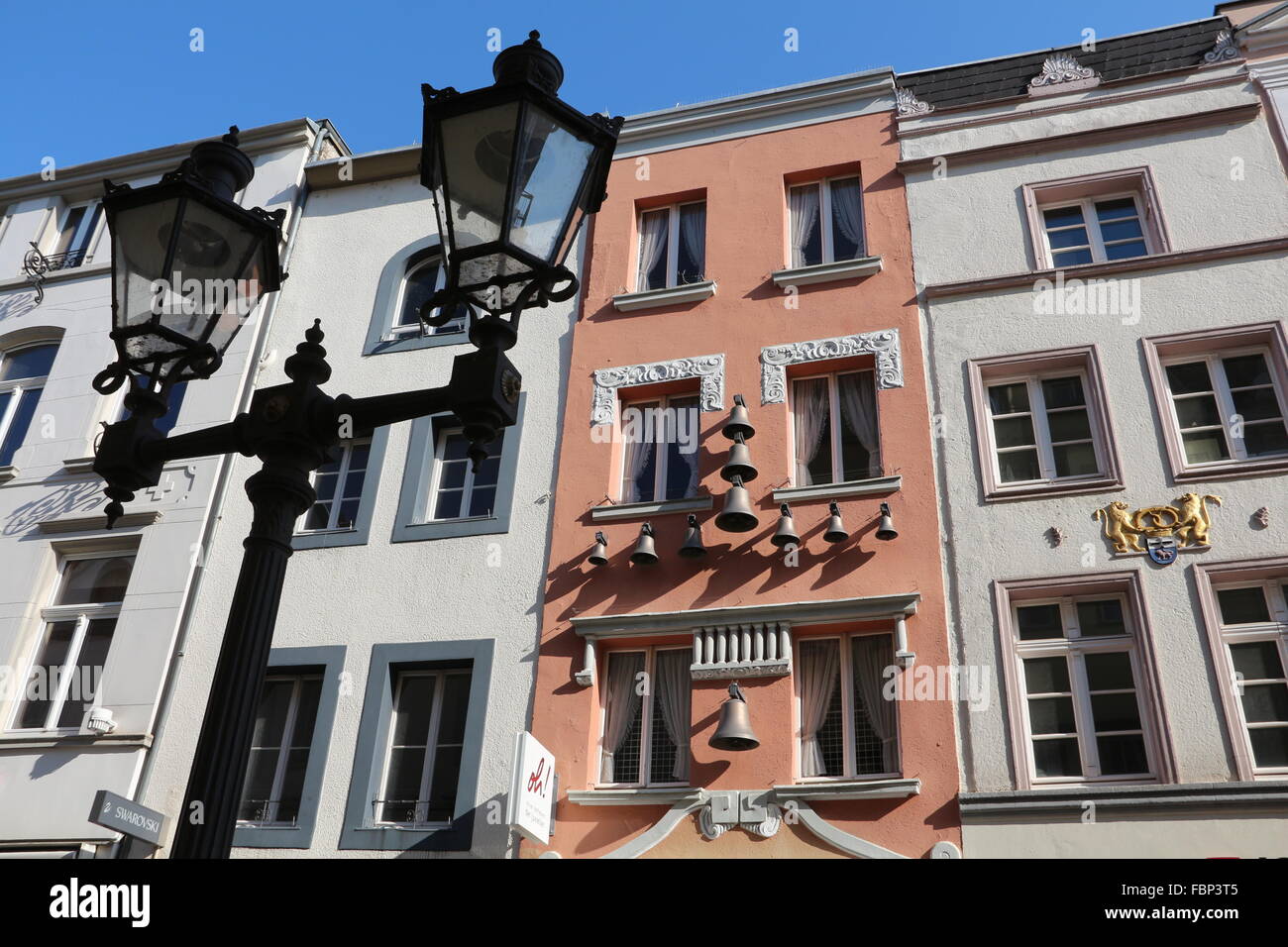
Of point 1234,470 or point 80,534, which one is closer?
point 1234,470

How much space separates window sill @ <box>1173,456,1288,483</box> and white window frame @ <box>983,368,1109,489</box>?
0.74 meters

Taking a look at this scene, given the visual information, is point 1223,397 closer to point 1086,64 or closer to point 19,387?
point 1086,64

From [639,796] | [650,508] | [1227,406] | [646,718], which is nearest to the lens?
[639,796]

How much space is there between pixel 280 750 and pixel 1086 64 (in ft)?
43.4

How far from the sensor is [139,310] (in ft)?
16.6

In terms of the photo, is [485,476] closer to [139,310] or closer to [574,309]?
[574,309]

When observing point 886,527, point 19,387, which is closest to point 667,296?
point 886,527

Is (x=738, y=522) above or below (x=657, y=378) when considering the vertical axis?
below

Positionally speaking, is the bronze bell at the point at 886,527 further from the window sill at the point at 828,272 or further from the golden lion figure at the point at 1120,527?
the window sill at the point at 828,272

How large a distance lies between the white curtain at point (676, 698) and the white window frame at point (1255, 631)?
504 centimetres

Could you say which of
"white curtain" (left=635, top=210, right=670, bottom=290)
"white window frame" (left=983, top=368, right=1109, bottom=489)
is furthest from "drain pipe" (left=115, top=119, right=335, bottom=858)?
"white window frame" (left=983, top=368, right=1109, bottom=489)

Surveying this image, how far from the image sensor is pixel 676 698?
11.4m

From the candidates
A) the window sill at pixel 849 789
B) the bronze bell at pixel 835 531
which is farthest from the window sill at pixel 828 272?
the window sill at pixel 849 789
